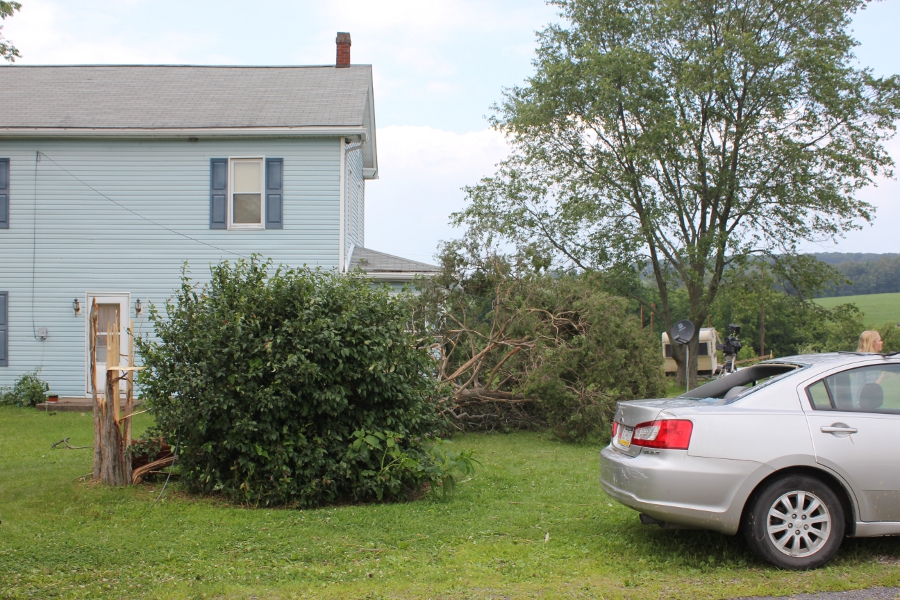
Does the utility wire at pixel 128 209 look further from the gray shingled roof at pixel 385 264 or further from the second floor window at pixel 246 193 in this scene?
the gray shingled roof at pixel 385 264

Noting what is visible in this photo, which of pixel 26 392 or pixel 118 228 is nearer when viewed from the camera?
pixel 26 392

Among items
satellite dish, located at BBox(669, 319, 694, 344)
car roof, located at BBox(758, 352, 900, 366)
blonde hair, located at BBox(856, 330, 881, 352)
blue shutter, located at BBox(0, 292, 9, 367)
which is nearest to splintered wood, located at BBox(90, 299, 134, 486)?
car roof, located at BBox(758, 352, 900, 366)

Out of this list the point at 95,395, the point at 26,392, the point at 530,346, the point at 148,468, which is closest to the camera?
the point at 95,395

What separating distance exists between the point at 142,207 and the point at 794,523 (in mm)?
14731

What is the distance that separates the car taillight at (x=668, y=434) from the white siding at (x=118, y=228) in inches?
458

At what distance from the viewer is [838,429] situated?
521 centimetres

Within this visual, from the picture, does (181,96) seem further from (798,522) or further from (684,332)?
(798,522)

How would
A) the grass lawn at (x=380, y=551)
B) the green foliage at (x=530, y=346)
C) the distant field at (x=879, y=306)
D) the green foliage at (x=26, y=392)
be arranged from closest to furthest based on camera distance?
the grass lawn at (x=380, y=551) < the green foliage at (x=530, y=346) < the green foliage at (x=26, y=392) < the distant field at (x=879, y=306)

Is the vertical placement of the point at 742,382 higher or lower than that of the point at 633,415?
higher

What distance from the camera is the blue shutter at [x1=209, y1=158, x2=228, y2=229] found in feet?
53.8

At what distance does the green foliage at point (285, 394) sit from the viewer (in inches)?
285

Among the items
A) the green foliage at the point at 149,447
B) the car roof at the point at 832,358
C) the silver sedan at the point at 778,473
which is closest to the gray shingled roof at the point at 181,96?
the green foliage at the point at 149,447

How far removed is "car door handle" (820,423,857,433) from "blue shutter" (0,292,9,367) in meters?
16.5

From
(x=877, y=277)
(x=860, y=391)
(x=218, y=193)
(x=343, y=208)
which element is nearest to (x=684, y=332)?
(x=343, y=208)
